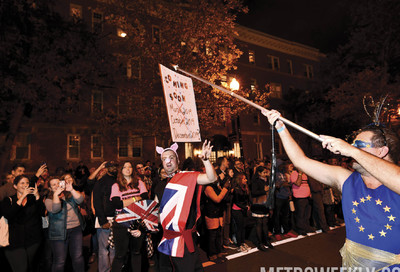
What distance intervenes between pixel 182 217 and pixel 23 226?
10.3ft

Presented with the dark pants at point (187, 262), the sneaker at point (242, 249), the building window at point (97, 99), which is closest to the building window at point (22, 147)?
the building window at point (97, 99)

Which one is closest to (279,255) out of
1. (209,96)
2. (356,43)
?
(209,96)

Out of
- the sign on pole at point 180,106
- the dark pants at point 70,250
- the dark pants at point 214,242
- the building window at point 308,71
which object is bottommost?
the dark pants at point 214,242

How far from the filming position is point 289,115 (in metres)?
29.2

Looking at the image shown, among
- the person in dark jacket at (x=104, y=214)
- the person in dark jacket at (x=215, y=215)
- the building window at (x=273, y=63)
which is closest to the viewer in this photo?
the person in dark jacket at (x=104, y=214)

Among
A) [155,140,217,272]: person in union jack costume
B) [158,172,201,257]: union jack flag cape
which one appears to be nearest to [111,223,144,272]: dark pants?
[155,140,217,272]: person in union jack costume

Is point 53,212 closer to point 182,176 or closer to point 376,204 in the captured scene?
point 182,176

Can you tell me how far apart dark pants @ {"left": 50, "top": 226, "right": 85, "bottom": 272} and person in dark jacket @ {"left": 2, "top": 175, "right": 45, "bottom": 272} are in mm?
344

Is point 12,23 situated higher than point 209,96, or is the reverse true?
point 12,23

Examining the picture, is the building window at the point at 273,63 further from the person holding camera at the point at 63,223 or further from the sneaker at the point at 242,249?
the person holding camera at the point at 63,223

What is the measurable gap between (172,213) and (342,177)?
1986mm

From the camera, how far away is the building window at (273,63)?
101 feet

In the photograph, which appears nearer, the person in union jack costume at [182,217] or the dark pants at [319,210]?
the person in union jack costume at [182,217]

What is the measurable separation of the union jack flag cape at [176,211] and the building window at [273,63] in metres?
30.0
